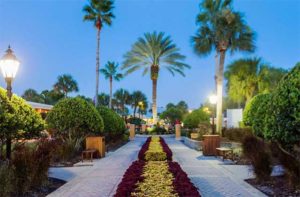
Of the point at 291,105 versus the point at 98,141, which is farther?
the point at 98,141

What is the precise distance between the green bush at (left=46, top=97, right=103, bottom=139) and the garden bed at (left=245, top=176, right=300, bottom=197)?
9.58 metres

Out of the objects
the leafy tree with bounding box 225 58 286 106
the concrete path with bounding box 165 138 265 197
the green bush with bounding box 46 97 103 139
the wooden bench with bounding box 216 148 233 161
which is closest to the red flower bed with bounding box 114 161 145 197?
the concrete path with bounding box 165 138 265 197

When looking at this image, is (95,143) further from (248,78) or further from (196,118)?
(196,118)

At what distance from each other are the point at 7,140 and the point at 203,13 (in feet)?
88.2

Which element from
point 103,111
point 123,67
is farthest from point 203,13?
point 123,67

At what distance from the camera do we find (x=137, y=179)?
345 inches

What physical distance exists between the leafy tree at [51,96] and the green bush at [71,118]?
59.7 meters

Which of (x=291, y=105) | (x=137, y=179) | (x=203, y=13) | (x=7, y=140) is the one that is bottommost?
(x=137, y=179)

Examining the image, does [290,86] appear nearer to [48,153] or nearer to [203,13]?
[48,153]

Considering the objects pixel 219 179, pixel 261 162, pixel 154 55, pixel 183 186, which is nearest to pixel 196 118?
pixel 154 55

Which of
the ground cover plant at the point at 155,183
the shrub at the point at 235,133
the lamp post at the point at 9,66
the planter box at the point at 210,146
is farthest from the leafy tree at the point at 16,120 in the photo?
the shrub at the point at 235,133

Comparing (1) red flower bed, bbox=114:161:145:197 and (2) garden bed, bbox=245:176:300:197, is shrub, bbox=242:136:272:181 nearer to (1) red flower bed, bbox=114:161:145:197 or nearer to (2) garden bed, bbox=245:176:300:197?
(2) garden bed, bbox=245:176:300:197

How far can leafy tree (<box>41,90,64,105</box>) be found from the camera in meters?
78.9

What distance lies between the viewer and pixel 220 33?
3403cm
